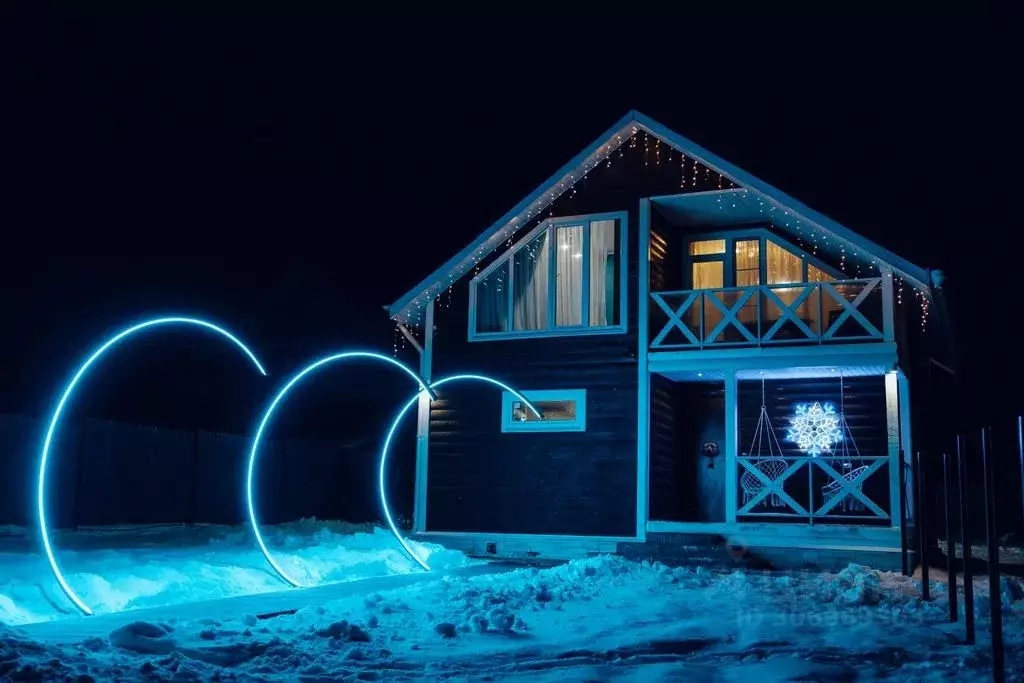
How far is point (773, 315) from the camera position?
14984 mm

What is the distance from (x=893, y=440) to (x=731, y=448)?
2098mm

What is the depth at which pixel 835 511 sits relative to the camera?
14367 millimetres

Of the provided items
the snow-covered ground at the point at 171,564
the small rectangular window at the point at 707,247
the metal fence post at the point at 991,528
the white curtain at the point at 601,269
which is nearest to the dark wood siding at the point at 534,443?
the white curtain at the point at 601,269

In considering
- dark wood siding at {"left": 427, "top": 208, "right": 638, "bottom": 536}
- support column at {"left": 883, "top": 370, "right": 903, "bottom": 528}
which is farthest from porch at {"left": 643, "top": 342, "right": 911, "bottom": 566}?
dark wood siding at {"left": 427, "top": 208, "right": 638, "bottom": 536}

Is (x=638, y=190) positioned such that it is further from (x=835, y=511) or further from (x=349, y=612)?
(x=349, y=612)

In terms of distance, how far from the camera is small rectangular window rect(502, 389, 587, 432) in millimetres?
14539

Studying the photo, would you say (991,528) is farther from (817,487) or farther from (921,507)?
(817,487)

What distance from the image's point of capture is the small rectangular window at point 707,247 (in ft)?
50.8

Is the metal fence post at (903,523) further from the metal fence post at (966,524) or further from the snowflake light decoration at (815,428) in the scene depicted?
the metal fence post at (966,524)

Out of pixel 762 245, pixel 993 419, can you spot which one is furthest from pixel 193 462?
pixel 993 419

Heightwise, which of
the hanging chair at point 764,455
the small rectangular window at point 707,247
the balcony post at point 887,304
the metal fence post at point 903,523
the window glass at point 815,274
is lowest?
the metal fence post at point 903,523

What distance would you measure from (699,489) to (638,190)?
483cm

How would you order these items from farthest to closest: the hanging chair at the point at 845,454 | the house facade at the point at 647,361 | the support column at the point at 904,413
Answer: the hanging chair at the point at 845,454
the house facade at the point at 647,361
the support column at the point at 904,413

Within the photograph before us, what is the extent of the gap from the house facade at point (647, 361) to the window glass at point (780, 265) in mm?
21
